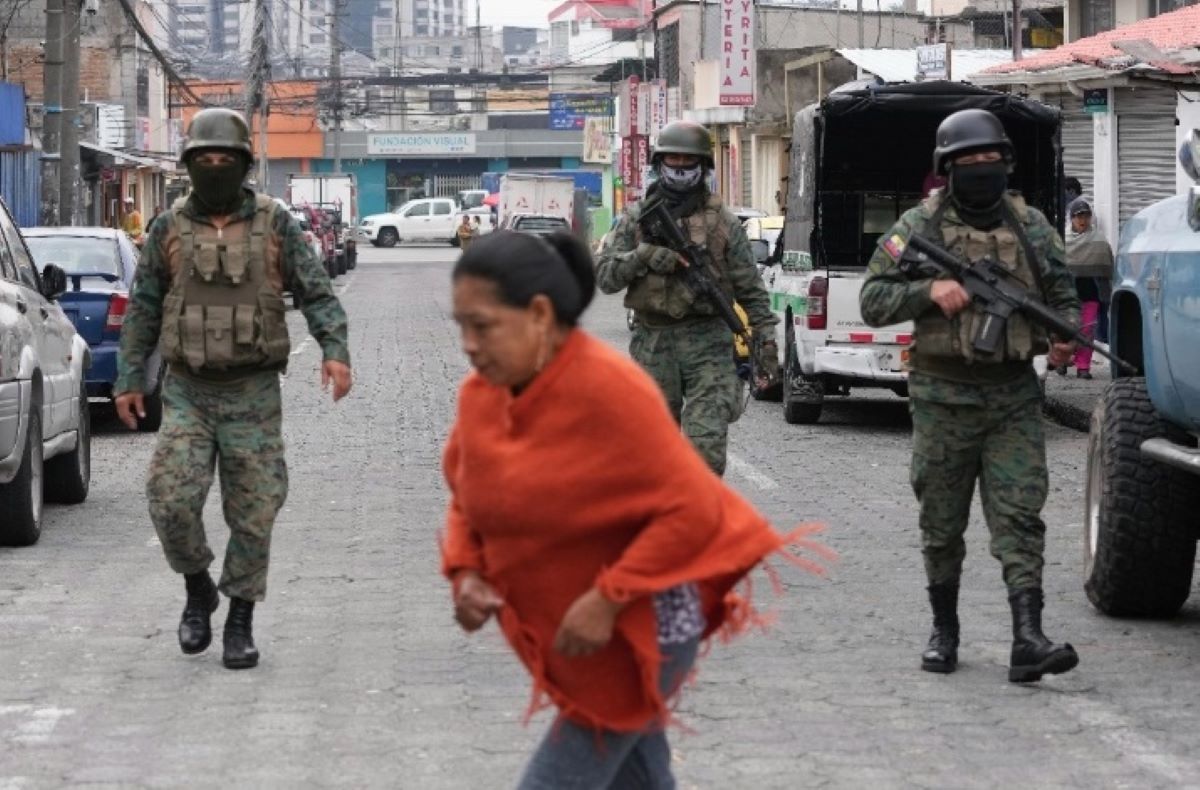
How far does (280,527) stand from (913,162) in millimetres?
8142

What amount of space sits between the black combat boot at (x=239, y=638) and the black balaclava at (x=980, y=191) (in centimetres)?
274

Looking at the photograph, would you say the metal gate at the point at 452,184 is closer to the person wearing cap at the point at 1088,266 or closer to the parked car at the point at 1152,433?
the person wearing cap at the point at 1088,266

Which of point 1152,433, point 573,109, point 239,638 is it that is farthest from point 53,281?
point 573,109

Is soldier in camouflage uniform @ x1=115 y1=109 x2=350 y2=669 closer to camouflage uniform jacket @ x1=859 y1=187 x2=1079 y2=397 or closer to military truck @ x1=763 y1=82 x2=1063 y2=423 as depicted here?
camouflage uniform jacket @ x1=859 y1=187 x2=1079 y2=397

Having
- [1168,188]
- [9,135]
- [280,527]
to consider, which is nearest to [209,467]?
[280,527]

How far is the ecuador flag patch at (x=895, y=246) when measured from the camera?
Result: 25.2 feet

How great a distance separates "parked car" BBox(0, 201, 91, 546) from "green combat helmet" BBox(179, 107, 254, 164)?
141 inches

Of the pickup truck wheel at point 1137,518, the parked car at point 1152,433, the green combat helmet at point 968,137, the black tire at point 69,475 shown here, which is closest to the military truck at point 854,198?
the black tire at point 69,475

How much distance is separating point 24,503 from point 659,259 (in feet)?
12.3

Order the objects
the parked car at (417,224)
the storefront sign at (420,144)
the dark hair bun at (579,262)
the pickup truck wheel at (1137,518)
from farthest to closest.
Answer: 1. the storefront sign at (420,144)
2. the parked car at (417,224)
3. the pickup truck wheel at (1137,518)
4. the dark hair bun at (579,262)

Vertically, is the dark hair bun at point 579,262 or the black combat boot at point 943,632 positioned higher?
the dark hair bun at point 579,262

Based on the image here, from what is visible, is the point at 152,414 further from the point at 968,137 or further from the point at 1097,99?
the point at 1097,99

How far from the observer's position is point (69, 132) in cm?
3019

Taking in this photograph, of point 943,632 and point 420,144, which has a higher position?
point 420,144
